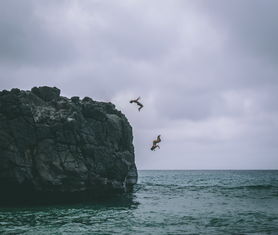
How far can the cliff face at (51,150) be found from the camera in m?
40.2

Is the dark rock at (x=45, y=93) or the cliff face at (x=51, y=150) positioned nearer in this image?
the cliff face at (x=51, y=150)

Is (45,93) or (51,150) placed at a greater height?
(45,93)

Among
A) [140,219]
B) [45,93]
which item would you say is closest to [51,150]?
[45,93]

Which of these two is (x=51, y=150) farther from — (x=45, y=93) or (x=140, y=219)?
(x=140, y=219)

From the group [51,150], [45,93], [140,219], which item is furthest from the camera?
[45,93]

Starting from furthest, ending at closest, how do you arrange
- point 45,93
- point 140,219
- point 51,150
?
point 45,93, point 51,150, point 140,219

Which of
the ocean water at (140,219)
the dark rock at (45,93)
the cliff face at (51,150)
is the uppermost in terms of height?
the dark rock at (45,93)

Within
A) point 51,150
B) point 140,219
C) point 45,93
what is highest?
point 45,93

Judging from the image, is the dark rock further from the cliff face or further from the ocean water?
the ocean water

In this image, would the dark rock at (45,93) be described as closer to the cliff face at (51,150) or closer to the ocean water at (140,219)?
the cliff face at (51,150)

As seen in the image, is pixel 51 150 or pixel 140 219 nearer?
pixel 140 219

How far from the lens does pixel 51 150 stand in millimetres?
41656

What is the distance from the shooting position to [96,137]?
1927 inches

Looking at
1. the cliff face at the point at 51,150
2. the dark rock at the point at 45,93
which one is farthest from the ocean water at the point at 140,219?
the dark rock at the point at 45,93
